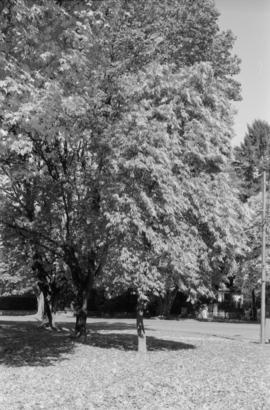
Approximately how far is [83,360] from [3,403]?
5738 mm

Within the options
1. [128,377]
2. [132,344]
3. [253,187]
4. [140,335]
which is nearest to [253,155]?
[253,187]

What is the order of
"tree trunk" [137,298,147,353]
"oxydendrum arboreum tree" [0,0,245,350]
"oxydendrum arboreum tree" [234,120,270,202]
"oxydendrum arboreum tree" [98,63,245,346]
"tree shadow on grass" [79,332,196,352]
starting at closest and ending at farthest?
"oxydendrum arboreum tree" [0,0,245,350]
"oxydendrum arboreum tree" [98,63,245,346]
"tree trunk" [137,298,147,353]
"tree shadow on grass" [79,332,196,352]
"oxydendrum arboreum tree" [234,120,270,202]

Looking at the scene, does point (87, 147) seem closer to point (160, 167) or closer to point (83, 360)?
point (160, 167)

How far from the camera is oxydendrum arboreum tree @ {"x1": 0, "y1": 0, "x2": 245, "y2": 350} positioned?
1034 cm

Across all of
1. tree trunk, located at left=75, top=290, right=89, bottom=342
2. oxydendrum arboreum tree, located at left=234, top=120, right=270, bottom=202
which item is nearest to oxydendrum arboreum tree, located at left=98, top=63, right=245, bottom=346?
tree trunk, located at left=75, top=290, right=89, bottom=342

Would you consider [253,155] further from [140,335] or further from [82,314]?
[140,335]

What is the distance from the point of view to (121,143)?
47.0 feet

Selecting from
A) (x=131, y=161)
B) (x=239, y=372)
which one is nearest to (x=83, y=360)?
(x=239, y=372)

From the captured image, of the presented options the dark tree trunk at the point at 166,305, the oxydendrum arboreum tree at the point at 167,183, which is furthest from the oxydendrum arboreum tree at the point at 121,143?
the dark tree trunk at the point at 166,305

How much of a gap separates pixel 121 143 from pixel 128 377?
19.3 ft

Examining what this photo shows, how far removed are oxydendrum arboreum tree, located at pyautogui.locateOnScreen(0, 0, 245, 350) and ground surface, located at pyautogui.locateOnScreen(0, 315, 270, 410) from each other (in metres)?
1.83

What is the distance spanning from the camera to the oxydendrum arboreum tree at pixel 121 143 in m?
10.3

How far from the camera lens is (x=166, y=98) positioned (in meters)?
15.4

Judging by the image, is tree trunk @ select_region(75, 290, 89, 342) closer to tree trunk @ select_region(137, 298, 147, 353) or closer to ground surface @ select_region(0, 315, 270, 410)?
ground surface @ select_region(0, 315, 270, 410)
